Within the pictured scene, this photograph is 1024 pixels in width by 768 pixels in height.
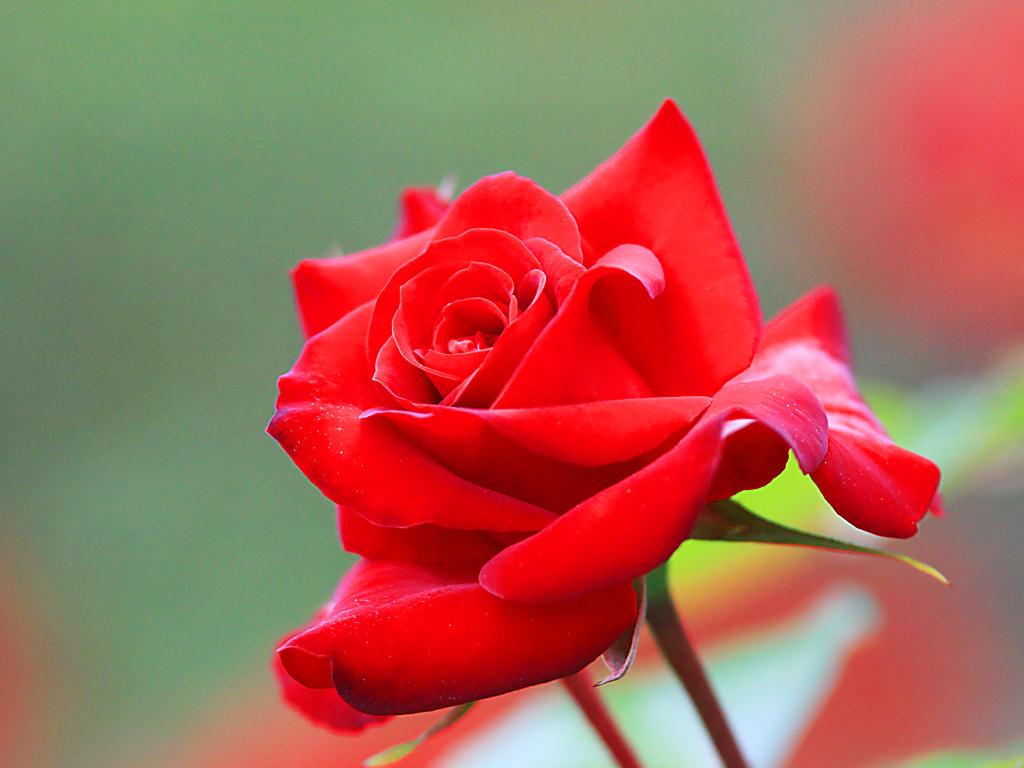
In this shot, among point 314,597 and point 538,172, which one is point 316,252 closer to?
point 538,172

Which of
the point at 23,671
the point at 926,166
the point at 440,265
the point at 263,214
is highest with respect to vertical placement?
the point at 263,214

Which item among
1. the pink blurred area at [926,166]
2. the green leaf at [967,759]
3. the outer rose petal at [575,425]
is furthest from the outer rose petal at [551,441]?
the pink blurred area at [926,166]

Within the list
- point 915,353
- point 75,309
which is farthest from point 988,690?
point 75,309

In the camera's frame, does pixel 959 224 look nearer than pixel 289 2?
Yes

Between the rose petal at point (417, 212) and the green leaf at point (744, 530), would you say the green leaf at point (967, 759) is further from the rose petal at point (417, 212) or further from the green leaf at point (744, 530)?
the rose petal at point (417, 212)

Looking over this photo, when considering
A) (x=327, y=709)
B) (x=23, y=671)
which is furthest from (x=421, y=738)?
(x=23, y=671)

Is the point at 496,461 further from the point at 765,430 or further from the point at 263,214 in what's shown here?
the point at 263,214

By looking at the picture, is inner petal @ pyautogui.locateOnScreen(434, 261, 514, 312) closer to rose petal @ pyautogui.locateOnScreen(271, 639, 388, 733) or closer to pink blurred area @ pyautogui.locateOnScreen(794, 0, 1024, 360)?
rose petal @ pyautogui.locateOnScreen(271, 639, 388, 733)

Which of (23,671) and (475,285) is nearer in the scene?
(475,285)
